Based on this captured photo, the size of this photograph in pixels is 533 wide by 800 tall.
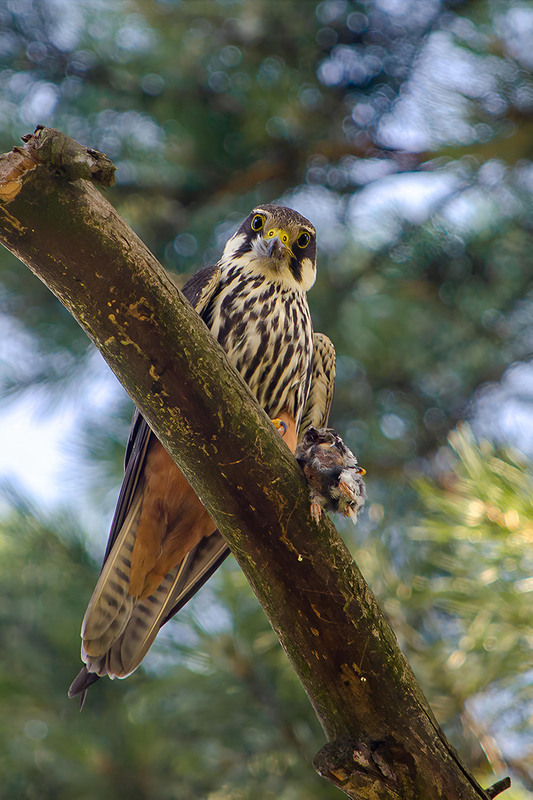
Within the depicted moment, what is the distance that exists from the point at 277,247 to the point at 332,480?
1110mm

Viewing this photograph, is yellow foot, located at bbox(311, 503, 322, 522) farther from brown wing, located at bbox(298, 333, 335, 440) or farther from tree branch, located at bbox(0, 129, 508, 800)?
brown wing, located at bbox(298, 333, 335, 440)

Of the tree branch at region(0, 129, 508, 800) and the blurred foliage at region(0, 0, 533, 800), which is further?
the blurred foliage at region(0, 0, 533, 800)

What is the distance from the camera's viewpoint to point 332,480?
1408 millimetres

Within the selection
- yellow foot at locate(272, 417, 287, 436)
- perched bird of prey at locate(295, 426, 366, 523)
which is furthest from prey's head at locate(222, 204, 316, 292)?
perched bird of prey at locate(295, 426, 366, 523)

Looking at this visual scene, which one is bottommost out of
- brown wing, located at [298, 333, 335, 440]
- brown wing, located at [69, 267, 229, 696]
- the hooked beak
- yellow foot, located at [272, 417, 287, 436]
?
brown wing, located at [69, 267, 229, 696]

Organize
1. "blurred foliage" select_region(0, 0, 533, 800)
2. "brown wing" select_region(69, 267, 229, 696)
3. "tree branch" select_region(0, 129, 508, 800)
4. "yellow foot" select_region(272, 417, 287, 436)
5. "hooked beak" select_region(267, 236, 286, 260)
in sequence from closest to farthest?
1. "tree branch" select_region(0, 129, 508, 800)
2. "brown wing" select_region(69, 267, 229, 696)
3. "yellow foot" select_region(272, 417, 287, 436)
4. "hooked beak" select_region(267, 236, 286, 260)
5. "blurred foliage" select_region(0, 0, 533, 800)

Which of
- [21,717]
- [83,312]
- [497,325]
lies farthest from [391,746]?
[497,325]

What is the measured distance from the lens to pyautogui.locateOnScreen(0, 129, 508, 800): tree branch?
123cm

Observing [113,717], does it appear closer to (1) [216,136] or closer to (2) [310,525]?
(2) [310,525]

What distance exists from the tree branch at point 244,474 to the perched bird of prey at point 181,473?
23.7 inches

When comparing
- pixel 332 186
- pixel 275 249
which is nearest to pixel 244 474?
pixel 275 249

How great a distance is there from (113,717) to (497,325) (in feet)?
9.10

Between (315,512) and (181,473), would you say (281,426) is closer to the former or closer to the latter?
(181,473)

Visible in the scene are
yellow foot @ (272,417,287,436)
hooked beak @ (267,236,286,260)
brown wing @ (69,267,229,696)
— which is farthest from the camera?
hooked beak @ (267,236,286,260)
